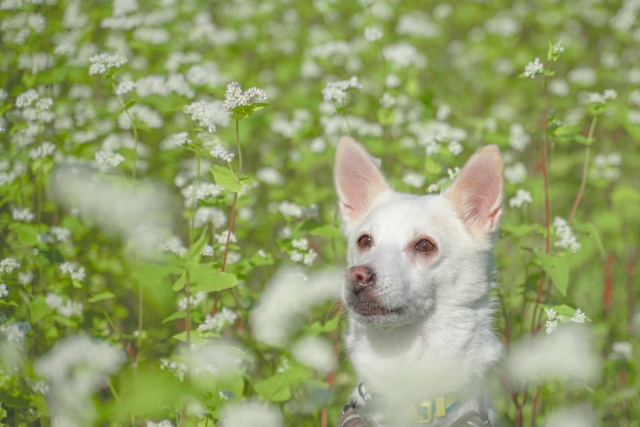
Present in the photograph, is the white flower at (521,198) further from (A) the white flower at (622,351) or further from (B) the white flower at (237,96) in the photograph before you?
(B) the white flower at (237,96)

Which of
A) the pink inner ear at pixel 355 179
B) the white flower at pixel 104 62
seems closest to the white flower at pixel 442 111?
the pink inner ear at pixel 355 179

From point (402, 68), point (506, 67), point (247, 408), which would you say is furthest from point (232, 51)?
point (247, 408)

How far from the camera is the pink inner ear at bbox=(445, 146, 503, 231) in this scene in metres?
2.55

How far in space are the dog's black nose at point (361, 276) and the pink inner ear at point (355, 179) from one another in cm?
82

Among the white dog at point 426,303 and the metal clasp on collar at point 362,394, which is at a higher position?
the white dog at point 426,303

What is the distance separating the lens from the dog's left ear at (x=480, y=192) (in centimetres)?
255

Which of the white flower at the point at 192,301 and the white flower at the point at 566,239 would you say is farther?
the white flower at the point at 566,239

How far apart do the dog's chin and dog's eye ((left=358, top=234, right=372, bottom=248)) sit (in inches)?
17.9

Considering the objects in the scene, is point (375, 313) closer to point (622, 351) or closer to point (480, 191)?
point (480, 191)

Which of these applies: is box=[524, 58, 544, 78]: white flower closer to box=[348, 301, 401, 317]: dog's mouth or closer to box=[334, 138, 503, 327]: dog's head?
box=[334, 138, 503, 327]: dog's head

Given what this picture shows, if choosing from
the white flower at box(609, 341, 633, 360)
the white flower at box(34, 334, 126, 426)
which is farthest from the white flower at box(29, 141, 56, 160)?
the white flower at box(609, 341, 633, 360)

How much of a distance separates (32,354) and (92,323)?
0.33 meters

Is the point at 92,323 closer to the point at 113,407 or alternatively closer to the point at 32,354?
the point at 32,354

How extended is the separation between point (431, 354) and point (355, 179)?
3.63 ft
